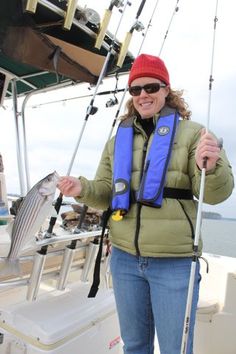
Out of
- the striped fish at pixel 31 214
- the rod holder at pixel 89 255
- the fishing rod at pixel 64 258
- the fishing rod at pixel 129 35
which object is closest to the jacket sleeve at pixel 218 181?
the striped fish at pixel 31 214

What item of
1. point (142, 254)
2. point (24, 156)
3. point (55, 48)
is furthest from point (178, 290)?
point (24, 156)

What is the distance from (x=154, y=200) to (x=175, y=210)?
0.38ft

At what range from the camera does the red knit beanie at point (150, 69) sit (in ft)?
6.37

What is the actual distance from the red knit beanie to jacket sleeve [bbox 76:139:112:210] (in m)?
0.51

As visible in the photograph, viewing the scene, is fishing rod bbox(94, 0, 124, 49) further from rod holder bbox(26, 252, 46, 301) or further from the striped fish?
rod holder bbox(26, 252, 46, 301)

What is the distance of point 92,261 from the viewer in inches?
121

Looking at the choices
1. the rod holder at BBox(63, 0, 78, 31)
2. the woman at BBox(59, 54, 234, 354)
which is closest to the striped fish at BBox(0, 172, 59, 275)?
the woman at BBox(59, 54, 234, 354)

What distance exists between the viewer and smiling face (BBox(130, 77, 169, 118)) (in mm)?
1936

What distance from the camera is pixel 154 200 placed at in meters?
1.77

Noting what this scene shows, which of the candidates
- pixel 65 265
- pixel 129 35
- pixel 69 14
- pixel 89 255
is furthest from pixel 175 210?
pixel 129 35

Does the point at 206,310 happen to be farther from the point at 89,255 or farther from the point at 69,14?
Answer: the point at 69,14

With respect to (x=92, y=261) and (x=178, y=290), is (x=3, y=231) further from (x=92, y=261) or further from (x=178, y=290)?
(x=178, y=290)

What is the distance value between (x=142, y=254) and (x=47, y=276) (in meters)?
1.25

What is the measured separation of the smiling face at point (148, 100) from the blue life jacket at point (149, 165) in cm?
5
